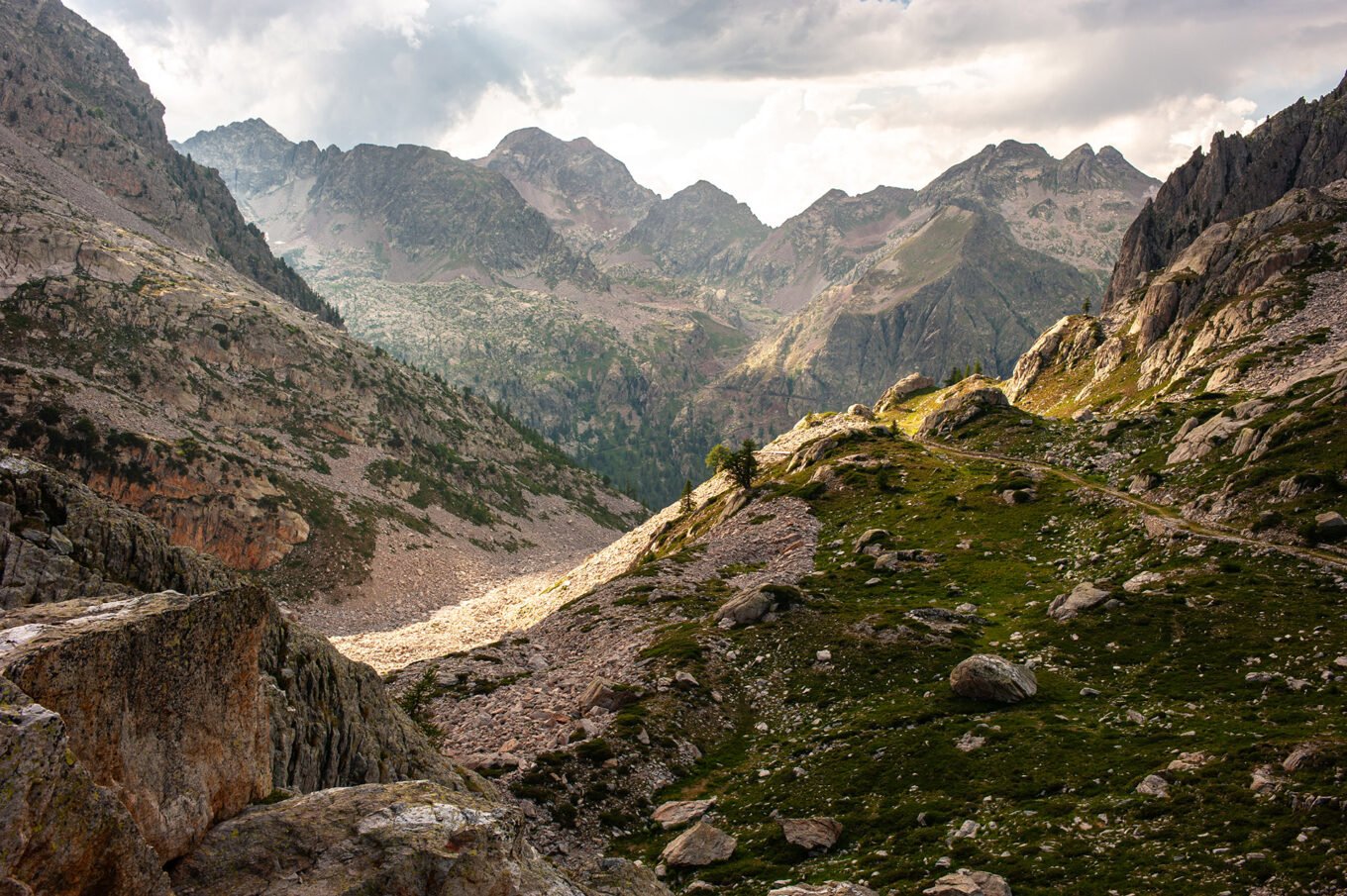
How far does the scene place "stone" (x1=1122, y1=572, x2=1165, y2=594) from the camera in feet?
149

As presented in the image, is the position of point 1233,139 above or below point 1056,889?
above

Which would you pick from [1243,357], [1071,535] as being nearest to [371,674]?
[1071,535]

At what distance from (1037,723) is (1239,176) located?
20100cm

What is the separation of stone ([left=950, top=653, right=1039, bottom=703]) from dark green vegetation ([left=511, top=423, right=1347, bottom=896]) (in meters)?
0.94

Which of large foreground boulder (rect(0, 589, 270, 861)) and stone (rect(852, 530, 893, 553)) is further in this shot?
stone (rect(852, 530, 893, 553))

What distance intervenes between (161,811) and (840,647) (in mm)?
38256

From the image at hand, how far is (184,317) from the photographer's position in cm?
19375

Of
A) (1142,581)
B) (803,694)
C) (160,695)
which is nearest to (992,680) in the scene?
(803,694)

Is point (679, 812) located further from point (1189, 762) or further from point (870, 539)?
point (870, 539)

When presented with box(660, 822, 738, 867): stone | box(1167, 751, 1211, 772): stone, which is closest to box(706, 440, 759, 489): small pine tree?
box(660, 822, 738, 867): stone

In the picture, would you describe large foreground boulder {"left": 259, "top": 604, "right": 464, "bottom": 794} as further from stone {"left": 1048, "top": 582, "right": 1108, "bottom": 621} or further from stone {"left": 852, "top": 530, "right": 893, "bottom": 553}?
stone {"left": 852, "top": 530, "right": 893, "bottom": 553}

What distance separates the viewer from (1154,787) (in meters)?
24.7

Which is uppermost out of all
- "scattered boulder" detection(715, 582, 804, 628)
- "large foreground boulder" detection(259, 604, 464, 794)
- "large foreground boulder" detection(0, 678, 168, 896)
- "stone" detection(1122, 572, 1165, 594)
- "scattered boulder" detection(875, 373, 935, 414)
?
"scattered boulder" detection(875, 373, 935, 414)

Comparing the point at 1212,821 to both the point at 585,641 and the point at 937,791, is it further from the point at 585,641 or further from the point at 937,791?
the point at 585,641
